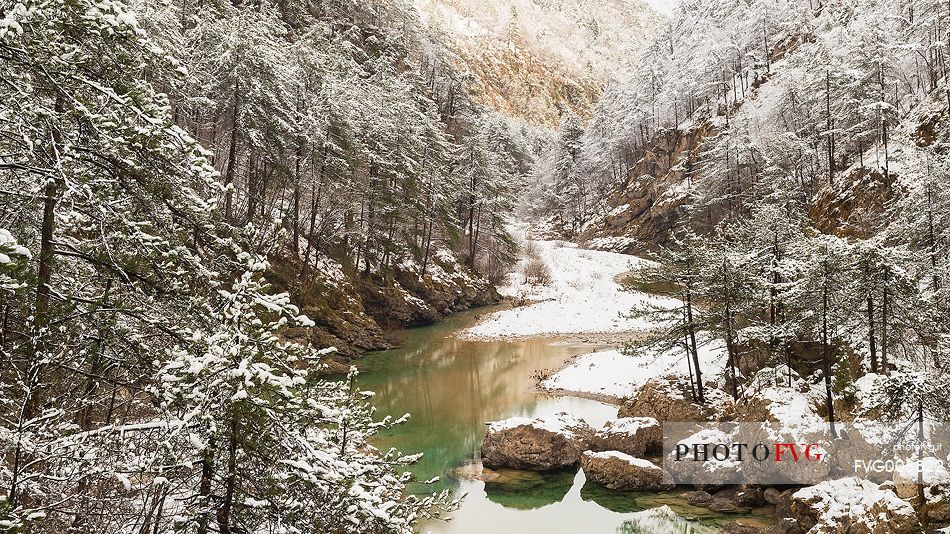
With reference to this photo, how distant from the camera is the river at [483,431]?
37.2 ft

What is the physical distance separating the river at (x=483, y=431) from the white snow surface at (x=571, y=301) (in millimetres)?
2586

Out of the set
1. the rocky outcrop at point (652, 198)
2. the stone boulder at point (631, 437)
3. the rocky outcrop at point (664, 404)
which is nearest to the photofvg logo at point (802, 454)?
the stone boulder at point (631, 437)

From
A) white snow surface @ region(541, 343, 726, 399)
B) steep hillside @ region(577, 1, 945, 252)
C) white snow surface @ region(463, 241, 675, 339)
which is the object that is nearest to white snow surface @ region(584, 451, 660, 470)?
white snow surface @ region(541, 343, 726, 399)

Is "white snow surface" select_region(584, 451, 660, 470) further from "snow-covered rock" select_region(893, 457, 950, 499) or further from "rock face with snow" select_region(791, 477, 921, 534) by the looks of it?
"snow-covered rock" select_region(893, 457, 950, 499)

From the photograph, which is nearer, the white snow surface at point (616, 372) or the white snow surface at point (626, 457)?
the white snow surface at point (626, 457)

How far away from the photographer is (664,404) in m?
16.3

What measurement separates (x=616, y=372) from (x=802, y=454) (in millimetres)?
10095

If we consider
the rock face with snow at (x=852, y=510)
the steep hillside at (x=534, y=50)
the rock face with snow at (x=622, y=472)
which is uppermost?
the steep hillside at (x=534, y=50)

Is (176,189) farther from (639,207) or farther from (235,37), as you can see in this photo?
(639,207)

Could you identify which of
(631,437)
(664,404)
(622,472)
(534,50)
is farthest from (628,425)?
(534,50)

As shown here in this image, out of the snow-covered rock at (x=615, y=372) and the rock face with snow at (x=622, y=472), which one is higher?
the snow-covered rock at (x=615, y=372)

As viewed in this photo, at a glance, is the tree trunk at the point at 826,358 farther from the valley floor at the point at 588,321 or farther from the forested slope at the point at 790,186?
the valley floor at the point at 588,321

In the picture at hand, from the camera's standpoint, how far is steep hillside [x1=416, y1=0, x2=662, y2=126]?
103125 millimetres

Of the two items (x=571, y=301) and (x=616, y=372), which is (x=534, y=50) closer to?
(x=571, y=301)
